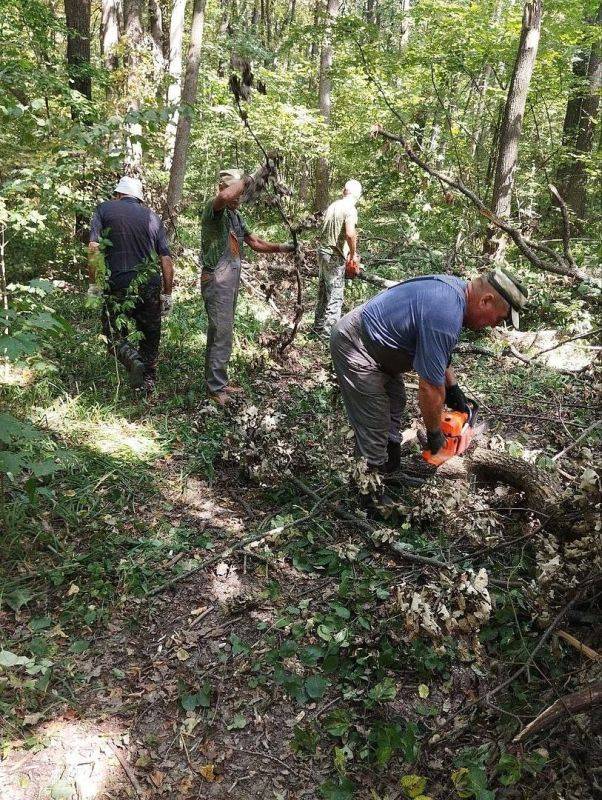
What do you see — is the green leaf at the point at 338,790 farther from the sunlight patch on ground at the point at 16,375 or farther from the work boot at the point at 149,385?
the sunlight patch on ground at the point at 16,375

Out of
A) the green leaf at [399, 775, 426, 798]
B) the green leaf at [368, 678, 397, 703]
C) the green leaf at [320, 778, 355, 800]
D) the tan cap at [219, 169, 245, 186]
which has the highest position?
the tan cap at [219, 169, 245, 186]

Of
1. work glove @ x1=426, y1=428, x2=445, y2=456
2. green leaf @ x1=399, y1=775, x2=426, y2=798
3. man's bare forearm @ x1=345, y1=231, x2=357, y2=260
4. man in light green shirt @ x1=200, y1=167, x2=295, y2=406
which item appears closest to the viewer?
green leaf @ x1=399, y1=775, x2=426, y2=798

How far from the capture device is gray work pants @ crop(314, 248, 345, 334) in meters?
Answer: 6.99

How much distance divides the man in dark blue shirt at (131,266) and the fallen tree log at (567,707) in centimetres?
413

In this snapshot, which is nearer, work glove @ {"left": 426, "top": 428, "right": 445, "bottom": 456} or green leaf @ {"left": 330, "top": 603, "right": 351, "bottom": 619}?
green leaf @ {"left": 330, "top": 603, "right": 351, "bottom": 619}

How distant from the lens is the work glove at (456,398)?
12.7 ft

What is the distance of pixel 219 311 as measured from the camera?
16.8 feet

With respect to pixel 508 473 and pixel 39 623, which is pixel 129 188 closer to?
pixel 39 623

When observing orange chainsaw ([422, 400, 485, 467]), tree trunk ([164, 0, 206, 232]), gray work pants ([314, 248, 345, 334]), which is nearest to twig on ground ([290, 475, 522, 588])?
orange chainsaw ([422, 400, 485, 467])

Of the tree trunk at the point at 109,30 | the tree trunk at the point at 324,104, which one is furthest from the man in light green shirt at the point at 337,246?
the tree trunk at the point at 324,104

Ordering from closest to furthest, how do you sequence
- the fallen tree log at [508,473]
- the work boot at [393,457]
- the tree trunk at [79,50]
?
1. the fallen tree log at [508,473]
2. the work boot at [393,457]
3. the tree trunk at [79,50]

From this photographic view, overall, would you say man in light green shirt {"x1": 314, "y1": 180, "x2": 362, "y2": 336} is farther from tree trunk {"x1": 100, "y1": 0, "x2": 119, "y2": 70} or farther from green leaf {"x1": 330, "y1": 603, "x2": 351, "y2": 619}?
tree trunk {"x1": 100, "y1": 0, "x2": 119, "y2": 70}

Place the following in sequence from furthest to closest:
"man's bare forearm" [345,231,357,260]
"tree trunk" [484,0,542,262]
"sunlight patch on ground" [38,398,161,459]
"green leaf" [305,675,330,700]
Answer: "tree trunk" [484,0,542,262], "man's bare forearm" [345,231,357,260], "sunlight patch on ground" [38,398,161,459], "green leaf" [305,675,330,700]

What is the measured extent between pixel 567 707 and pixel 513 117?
7.60 m
